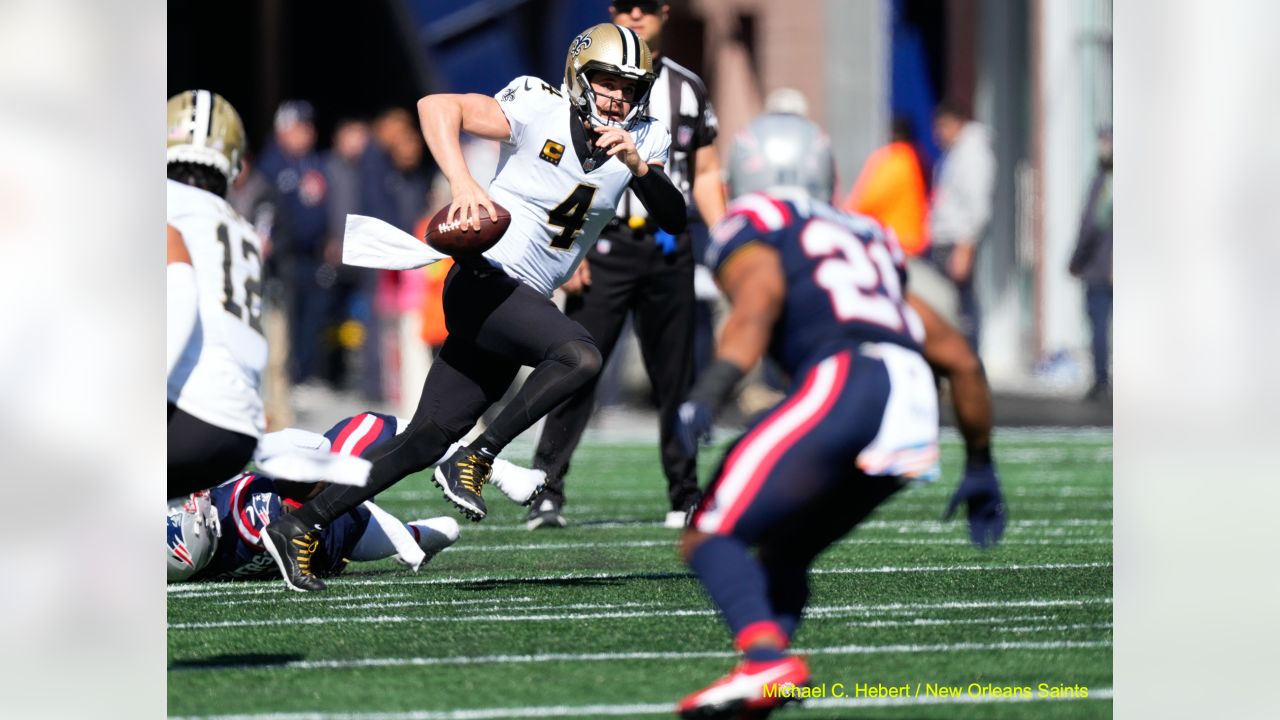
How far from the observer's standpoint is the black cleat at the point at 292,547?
19.7ft

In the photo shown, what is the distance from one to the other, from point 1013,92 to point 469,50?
6373 mm

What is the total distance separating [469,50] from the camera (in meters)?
22.0

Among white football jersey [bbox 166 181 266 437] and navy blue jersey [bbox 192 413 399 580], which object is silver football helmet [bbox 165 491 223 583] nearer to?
navy blue jersey [bbox 192 413 399 580]

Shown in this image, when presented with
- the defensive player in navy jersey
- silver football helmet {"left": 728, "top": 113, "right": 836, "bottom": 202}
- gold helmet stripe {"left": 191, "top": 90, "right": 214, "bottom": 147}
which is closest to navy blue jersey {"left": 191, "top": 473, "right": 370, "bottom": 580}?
gold helmet stripe {"left": 191, "top": 90, "right": 214, "bottom": 147}

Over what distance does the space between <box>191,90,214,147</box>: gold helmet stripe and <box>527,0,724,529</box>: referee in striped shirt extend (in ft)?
6.78

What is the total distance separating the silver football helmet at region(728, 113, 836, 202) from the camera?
478 centimetres

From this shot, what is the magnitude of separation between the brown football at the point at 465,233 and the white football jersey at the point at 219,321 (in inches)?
18.5

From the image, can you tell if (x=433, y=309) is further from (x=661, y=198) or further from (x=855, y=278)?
(x=855, y=278)

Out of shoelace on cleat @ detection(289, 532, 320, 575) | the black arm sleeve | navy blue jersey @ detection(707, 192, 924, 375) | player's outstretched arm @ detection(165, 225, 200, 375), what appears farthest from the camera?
shoelace on cleat @ detection(289, 532, 320, 575)

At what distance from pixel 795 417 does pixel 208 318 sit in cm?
180

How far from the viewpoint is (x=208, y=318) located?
5535 millimetres

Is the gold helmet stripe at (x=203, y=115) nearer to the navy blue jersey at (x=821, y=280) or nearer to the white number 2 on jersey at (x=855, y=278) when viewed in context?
the navy blue jersey at (x=821, y=280)
